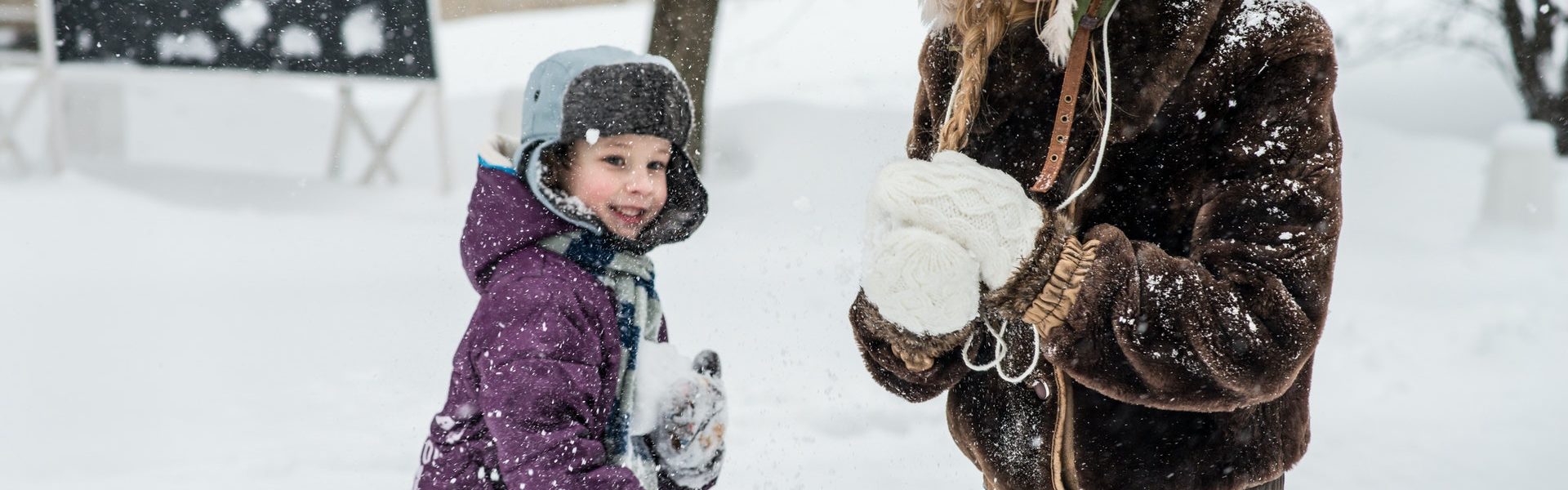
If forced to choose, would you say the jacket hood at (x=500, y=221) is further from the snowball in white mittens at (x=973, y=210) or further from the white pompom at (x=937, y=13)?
the snowball in white mittens at (x=973, y=210)

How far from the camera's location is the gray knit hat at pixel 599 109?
2.14m

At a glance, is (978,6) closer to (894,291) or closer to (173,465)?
(894,291)

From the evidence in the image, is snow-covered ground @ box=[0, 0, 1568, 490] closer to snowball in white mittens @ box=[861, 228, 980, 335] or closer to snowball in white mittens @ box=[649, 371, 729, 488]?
snowball in white mittens @ box=[649, 371, 729, 488]

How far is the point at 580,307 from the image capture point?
80.1 inches

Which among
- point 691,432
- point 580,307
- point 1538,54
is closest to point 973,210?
point 580,307

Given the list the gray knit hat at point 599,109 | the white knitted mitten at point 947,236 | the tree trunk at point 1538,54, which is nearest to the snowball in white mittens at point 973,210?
the white knitted mitten at point 947,236

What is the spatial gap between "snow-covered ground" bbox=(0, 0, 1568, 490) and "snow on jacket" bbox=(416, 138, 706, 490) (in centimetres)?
45

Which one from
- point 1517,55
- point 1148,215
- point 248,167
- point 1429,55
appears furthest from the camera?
point 1429,55

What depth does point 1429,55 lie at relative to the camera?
13.3 m

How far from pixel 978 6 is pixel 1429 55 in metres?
13.4

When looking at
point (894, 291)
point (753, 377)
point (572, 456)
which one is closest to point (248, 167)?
point (753, 377)

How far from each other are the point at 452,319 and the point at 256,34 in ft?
11.2

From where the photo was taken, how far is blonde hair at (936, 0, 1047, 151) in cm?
180

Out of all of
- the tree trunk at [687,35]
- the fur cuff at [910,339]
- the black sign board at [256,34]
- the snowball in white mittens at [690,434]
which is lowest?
the black sign board at [256,34]
